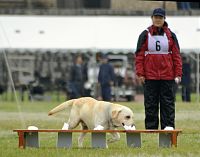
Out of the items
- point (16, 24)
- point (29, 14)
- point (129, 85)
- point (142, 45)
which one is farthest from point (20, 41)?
point (142, 45)

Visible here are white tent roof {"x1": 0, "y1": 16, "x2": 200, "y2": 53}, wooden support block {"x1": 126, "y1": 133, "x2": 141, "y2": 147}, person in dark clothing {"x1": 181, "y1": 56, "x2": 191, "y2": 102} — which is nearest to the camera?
wooden support block {"x1": 126, "y1": 133, "x2": 141, "y2": 147}

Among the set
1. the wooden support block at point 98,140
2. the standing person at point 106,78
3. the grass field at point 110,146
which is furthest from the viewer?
the standing person at point 106,78

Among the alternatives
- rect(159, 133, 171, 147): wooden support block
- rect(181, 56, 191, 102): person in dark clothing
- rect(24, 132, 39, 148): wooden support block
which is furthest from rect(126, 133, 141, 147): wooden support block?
rect(181, 56, 191, 102): person in dark clothing

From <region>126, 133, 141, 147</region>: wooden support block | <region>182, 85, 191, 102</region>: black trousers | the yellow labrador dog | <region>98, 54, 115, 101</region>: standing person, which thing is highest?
the yellow labrador dog

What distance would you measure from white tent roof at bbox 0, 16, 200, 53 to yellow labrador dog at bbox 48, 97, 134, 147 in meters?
19.0

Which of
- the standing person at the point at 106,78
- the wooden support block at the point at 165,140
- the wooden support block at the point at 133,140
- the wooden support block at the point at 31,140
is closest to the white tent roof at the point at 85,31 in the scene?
the standing person at the point at 106,78

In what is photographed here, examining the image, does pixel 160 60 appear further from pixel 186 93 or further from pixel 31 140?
pixel 186 93

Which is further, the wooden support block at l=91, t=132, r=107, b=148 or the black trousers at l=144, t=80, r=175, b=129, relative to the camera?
the black trousers at l=144, t=80, r=175, b=129

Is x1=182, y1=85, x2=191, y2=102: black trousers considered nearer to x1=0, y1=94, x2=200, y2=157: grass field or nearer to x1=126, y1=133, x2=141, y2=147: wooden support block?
x1=0, y1=94, x2=200, y2=157: grass field

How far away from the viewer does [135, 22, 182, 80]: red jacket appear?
42.2ft

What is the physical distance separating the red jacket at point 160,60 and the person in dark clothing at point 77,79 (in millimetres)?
19865

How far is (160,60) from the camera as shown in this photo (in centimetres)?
1291

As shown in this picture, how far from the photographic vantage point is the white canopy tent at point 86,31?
1265 inches

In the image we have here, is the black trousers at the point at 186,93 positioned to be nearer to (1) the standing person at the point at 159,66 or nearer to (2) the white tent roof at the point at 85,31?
(2) the white tent roof at the point at 85,31
